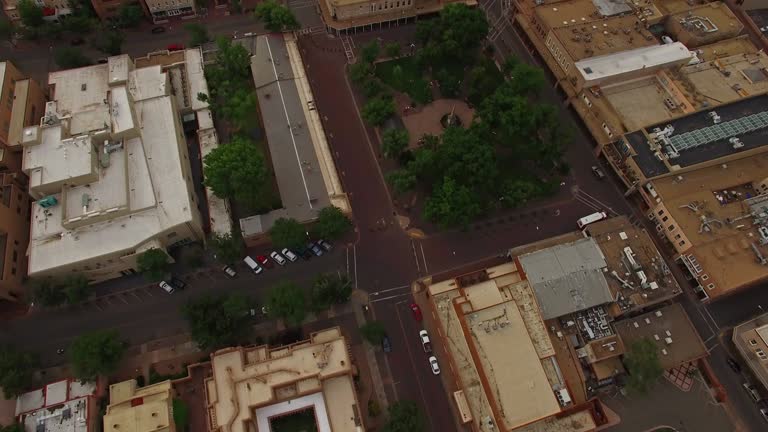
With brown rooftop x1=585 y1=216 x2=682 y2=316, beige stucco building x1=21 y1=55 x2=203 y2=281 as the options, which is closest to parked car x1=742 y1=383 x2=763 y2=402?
brown rooftop x1=585 y1=216 x2=682 y2=316

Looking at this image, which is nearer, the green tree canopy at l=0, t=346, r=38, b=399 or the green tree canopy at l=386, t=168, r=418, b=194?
the green tree canopy at l=0, t=346, r=38, b=399

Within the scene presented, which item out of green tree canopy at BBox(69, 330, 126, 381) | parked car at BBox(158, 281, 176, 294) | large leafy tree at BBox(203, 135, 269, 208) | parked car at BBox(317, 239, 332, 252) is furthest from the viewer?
parked car at BBox(317, 239, 332, 252)

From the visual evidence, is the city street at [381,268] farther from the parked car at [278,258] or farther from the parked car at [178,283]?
the parked car at [278,258]

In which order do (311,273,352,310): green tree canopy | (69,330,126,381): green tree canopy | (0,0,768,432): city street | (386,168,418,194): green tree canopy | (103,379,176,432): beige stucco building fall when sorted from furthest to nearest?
(386,168,418,194): green tree canopy, (0,0,768,432): city street, (311,273,352,310): green tree canopy, (69,330,126,381): green tree canopy, (103,379,176,432): beige stucco building

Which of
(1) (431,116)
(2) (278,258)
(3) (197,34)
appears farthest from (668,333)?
(3) (197,34)

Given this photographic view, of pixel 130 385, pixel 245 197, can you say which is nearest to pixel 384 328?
pixel 245 197

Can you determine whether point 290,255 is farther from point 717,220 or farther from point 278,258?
point 717,220

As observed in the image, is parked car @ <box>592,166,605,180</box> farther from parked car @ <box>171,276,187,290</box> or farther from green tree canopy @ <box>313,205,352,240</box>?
parked car @ <box>171,276,187,290</box>
